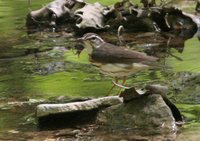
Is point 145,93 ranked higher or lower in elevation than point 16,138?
higher

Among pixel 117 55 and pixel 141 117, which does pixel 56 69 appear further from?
pixel 141 117

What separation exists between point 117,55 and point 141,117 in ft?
2.49

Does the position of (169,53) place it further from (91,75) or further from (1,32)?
(1,32)

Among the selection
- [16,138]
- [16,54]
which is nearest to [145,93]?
[16,138]

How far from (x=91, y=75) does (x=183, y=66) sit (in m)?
1.17

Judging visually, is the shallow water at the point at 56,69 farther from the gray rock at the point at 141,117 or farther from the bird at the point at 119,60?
the bird at the point at 119,60

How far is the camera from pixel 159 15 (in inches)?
417

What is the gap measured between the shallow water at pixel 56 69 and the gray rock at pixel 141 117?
0.19 meters

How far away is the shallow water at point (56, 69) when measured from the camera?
5.64 meters

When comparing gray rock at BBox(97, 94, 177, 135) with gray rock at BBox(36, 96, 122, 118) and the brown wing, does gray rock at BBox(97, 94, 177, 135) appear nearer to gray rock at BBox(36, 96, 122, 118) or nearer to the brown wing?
gray rock at BBox(36, 96, 122, 118)

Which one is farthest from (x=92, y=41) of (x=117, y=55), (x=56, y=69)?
(x=56, y=69)

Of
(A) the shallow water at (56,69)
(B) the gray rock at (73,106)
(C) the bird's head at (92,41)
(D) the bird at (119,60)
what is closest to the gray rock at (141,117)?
(B) the gray rock at (73,106)

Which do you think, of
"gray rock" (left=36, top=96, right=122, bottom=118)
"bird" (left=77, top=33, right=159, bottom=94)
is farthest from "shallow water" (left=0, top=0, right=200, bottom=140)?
"bird" (left=77, top=33, right=159, bottom=94)

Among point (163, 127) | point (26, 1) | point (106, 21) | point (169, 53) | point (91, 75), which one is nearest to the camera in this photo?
point (163, 127)
